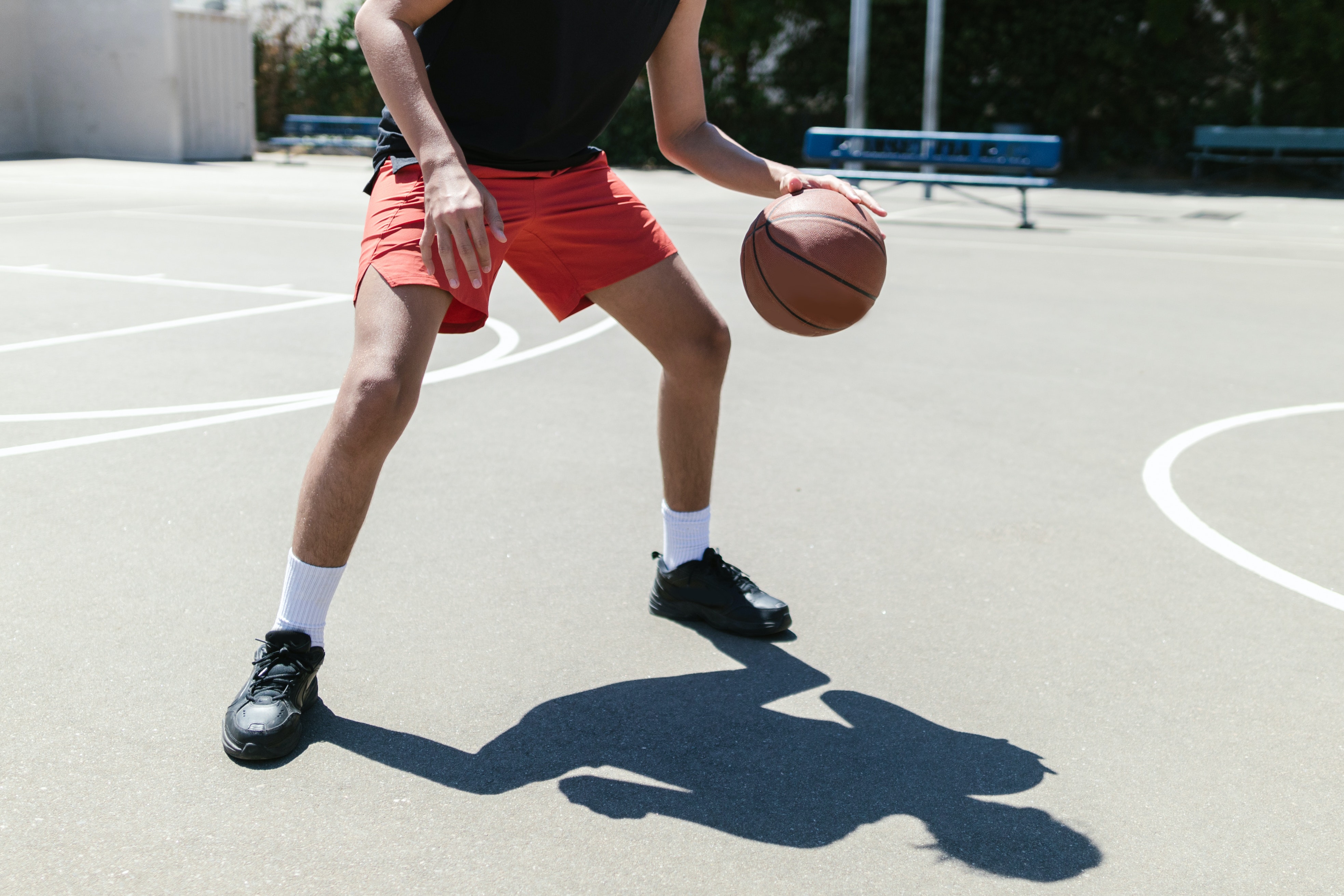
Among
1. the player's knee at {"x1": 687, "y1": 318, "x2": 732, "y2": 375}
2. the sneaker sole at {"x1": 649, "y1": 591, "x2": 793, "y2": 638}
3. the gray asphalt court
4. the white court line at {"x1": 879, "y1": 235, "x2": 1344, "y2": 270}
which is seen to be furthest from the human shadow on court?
the white court line at {"x1": 879, "y1": 235, "x2": 1344, "y2": 270}

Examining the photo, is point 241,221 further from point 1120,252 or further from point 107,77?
point 107,77

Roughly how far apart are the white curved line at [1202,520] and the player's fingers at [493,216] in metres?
2.61

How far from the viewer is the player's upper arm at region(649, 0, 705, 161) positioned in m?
3.50

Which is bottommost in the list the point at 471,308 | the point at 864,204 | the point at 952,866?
the point at 952,866

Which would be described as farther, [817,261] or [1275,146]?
[1275,146]

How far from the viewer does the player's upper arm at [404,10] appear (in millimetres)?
2820

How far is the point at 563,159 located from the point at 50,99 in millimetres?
27610

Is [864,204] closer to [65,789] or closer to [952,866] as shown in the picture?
[952,866]

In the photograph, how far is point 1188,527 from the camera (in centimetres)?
448

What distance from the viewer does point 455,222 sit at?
8.87 feet

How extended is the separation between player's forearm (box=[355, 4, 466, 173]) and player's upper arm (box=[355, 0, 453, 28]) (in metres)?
0.01

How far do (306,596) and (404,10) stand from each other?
1.29m

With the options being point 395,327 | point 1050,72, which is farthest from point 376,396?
point 1050,72

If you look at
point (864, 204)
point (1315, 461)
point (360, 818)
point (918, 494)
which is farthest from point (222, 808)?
point (1315, 461)
